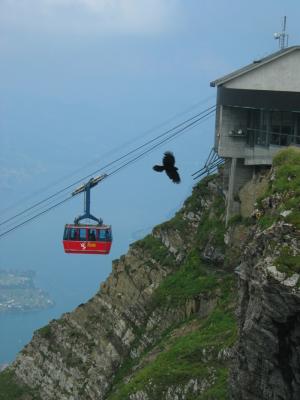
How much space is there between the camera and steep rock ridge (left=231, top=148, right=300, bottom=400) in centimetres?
1481

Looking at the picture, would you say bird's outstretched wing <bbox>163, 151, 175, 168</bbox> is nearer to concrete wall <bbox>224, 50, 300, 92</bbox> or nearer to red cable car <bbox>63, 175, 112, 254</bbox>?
concrete wall <bbox>224, 50, 300, 92</bbox>

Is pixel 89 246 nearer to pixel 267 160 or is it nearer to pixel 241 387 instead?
pixel 267 160

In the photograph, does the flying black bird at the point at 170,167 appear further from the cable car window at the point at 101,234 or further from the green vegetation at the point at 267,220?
the cable car window at the point at 101,234

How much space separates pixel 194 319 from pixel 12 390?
12.3 meters

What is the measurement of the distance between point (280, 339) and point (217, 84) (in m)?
19.0

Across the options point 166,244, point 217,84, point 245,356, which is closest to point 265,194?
point 245,356

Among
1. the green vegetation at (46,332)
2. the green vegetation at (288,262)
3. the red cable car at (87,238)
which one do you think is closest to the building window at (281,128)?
the red cable car at (87,238)

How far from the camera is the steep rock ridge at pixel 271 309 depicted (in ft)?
48.6

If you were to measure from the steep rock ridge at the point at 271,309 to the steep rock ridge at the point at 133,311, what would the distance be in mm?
11776

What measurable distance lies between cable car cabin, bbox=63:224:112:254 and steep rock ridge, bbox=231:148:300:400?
16628 mm

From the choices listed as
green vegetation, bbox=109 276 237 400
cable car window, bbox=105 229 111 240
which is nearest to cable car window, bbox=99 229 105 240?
cable car window, bbox=105 229 111 240

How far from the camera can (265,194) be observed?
723 inches

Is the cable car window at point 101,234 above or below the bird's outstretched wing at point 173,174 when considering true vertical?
below

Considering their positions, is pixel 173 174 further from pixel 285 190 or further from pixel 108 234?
pixel 108 234
